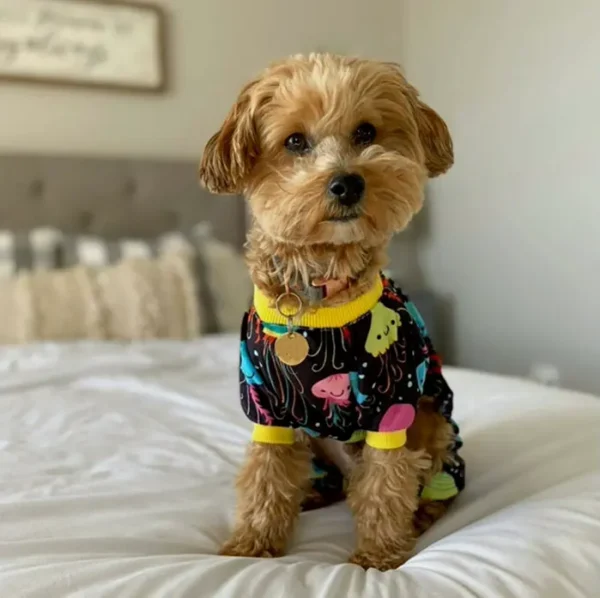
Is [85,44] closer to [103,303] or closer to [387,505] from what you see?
[103,303]

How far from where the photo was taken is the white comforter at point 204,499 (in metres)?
0.84

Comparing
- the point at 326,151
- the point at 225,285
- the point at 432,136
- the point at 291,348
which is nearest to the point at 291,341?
the point at 291,348

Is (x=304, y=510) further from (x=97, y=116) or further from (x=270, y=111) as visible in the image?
(x=97, y=116)

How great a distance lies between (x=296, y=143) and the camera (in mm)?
1061

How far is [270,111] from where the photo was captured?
1046 millimetres

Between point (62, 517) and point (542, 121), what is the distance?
2202 mm

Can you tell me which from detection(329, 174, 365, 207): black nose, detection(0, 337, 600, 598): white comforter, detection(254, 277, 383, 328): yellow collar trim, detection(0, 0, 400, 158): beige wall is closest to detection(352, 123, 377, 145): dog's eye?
detection(329, 174, 365, 207): black nose

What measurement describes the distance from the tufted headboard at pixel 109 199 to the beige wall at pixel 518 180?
3.37 ft

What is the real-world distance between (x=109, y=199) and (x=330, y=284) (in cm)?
193

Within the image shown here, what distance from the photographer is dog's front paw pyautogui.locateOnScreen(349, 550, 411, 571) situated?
100cm

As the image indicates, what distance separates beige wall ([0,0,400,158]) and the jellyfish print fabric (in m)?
1.99

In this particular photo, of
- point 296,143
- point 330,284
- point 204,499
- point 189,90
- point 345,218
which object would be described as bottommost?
point 204,499

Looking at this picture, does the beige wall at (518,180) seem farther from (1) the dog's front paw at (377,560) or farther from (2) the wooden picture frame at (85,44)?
(1) the dog's front paw at (377,560)

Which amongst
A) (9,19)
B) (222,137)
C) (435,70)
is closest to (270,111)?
(222,137)
